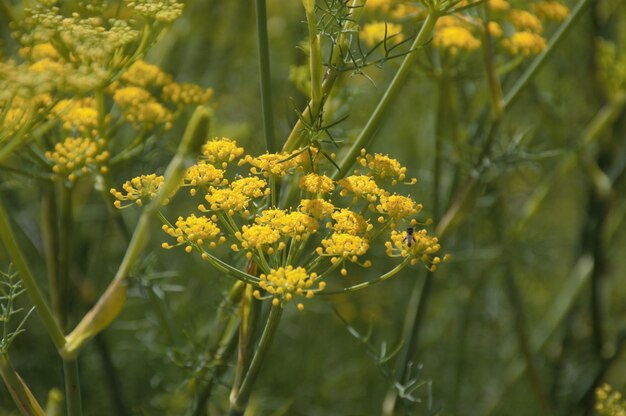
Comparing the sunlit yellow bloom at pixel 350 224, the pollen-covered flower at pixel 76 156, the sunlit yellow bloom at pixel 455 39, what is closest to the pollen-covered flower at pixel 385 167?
the sunlit yellow bloom at pixel 350 224

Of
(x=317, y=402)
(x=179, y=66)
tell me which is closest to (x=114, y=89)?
(x=179, y=66)

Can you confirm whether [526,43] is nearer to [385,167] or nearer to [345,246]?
[385,167]

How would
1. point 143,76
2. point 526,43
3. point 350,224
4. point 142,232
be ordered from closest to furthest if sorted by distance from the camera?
point 142,232, point 350,224, point 143,76, point 526,43

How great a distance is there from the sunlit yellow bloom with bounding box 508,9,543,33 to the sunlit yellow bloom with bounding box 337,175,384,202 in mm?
1045

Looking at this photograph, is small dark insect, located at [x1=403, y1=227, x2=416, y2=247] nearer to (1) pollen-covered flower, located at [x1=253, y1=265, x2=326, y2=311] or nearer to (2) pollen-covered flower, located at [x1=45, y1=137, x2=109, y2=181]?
(1) pollen-covered flower, located at [x1=253, y1=265, x2=326, y2=311]

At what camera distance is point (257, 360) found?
153 cm

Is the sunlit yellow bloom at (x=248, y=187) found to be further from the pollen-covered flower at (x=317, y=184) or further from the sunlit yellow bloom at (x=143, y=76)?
the sunlit yellow bloom at (x=143, y=76)

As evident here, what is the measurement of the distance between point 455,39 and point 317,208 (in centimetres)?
95

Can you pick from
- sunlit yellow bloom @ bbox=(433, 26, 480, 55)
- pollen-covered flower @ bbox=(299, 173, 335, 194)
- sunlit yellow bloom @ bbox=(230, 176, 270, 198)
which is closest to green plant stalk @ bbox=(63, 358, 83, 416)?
sunlit yellow bloom @ bbox=(230, 176, 270, 198)

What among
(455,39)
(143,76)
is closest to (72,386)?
(143,76)

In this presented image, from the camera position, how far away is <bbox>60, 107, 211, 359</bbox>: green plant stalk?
1235mm

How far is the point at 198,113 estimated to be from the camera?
125 cm

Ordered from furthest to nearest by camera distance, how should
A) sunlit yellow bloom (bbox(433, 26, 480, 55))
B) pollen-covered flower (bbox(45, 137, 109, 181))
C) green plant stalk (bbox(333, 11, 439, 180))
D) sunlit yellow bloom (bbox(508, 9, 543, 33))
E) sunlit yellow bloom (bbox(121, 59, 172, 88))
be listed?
sunlit yellow bloom (bbox(508, 9, 543, 33))
sunlit yellow bloom (bbox(433, 26, 480, 55))
sunlit yellow bloom (bbox(121, 59, 172, 88))
pollen-covered flower (bbox(45, 137, 109, 181))
green plant stalk (bbox(333, 11, 439, 180))

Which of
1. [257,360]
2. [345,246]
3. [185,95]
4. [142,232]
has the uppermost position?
[142,232]
